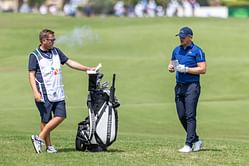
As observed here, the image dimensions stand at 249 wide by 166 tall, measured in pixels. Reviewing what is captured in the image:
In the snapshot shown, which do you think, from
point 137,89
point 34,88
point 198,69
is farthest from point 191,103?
point 137,89

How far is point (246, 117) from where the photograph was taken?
67.1ft

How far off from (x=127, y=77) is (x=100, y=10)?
51528mm

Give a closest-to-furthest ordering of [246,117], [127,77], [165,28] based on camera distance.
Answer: [246,117], [127,77], [165,28]

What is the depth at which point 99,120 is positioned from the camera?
41.8 feet

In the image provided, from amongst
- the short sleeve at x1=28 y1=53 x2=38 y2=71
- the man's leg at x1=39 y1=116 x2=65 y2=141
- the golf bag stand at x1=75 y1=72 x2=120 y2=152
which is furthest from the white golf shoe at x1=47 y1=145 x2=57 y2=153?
the short sleeve at x1=28 y1=53 x2=38 y2=71

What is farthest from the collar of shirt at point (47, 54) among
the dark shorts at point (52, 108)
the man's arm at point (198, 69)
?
the man's arm at point (198, 69)

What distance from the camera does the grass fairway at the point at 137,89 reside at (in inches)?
499

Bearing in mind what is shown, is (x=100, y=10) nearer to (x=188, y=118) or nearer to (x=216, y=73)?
(x=216, y=73)

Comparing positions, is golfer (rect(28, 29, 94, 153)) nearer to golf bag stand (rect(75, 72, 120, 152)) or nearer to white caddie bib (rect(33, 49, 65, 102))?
white caddie bib (rect(33, 49, 65, 102))

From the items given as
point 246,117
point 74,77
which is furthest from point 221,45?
point 246,117

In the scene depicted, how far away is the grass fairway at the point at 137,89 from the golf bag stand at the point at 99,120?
0.26 meters

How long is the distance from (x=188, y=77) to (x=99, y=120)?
148 cm

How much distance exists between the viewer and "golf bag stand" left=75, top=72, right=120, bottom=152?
502 inches

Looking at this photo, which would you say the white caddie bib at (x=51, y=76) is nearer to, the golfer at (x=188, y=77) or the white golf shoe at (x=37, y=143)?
the white golf shoe at (x=37, y=143)
